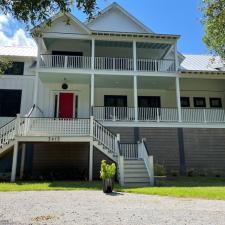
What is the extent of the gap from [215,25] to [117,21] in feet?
32.5

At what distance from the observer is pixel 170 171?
1741 cm

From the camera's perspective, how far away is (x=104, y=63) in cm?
1964

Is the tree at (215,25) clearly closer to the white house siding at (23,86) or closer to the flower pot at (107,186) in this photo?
the flower pot at (107,186)

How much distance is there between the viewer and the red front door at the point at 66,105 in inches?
783

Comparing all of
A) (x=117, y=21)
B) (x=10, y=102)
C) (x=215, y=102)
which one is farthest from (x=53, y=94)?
(x=215, y=102)

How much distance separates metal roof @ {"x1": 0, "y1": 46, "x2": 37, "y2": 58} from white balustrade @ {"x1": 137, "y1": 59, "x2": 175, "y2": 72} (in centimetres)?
767

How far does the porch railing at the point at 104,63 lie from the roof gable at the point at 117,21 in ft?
8.57

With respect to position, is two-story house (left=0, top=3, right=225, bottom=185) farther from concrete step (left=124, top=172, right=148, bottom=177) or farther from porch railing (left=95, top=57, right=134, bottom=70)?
concrete step (left=124, top=172, right=148, bottom=177)

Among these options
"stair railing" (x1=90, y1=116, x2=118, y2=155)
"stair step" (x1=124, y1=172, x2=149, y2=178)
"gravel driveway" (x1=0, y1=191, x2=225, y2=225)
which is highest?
"stair railing" (x1=90, y1=116, x2=118, y2=155)

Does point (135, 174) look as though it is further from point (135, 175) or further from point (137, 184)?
point (137, 184)

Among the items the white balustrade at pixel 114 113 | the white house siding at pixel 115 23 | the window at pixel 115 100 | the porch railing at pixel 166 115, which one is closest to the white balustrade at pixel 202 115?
the porch railing at pixel 166 115

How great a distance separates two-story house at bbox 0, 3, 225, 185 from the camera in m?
15.6

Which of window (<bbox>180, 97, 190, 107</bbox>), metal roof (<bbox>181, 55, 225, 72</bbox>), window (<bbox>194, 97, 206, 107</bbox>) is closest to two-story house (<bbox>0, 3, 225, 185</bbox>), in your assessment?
window (<bbox>194, 97, 206, 107</bbox>)

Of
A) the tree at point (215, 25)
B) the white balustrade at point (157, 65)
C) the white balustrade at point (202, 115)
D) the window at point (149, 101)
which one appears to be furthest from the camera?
the window at point (149, 101)
